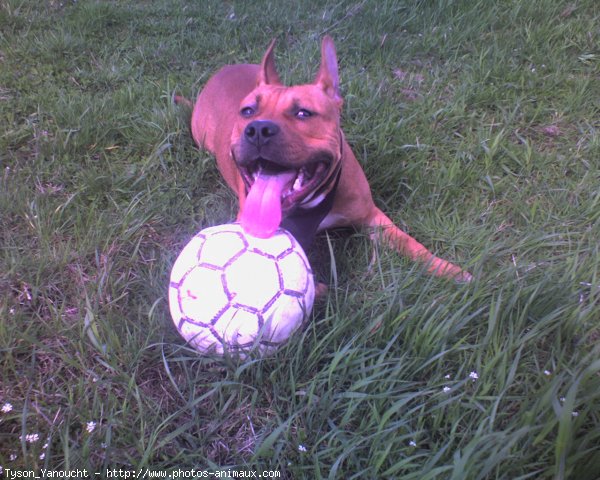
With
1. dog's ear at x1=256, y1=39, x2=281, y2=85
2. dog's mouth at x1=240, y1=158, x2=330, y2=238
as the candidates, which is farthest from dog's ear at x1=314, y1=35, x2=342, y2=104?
dog's mouth at x1=240, y1=158, x2=330, y2=238

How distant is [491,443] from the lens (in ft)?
4.87

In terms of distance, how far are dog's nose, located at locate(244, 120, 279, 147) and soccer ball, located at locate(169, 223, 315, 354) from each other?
513 mm

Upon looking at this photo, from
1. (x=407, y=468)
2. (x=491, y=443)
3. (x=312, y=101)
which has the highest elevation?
(x=312, y=101)

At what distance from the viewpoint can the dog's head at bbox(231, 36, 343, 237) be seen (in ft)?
7.28

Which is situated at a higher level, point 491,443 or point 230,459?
point 491,443

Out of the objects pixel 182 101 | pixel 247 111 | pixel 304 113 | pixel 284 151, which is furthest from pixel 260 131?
pixel 182 101

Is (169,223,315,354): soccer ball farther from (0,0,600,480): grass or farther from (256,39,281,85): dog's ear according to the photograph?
(256,39,281,85): dog's ear

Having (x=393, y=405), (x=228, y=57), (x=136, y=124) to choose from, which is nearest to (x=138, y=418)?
(x=393, y=405)

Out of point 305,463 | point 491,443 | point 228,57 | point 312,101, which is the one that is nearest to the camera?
point 491,443

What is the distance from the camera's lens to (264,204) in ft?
7.41

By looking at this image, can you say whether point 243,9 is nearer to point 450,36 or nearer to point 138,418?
point 450,36

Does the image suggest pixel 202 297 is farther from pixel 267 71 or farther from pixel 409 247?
pixel 267 71

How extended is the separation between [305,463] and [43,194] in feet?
6.80

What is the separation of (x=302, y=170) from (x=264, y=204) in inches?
11.1
